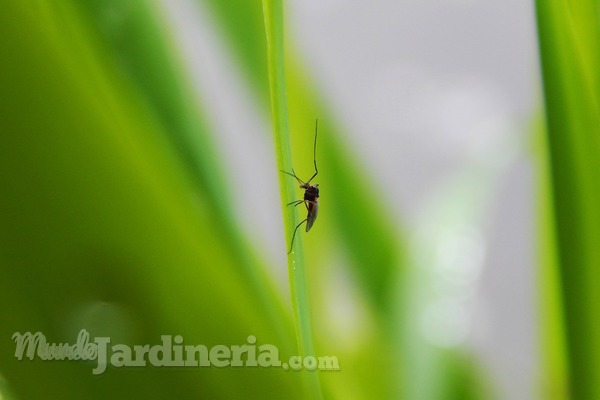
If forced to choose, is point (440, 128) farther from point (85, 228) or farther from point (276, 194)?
point (85, 228)

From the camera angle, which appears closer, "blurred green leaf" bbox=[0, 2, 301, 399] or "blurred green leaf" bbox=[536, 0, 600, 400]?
"blurred green leaf" bbox=[0, 2, 301, 399]

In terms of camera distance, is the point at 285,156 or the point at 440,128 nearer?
the point at 285,156

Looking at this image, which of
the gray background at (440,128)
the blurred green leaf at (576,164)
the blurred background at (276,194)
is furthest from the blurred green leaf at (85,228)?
the blurred green leaf at (576,164)

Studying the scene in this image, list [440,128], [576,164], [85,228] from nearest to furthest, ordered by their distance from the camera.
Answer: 1. [85,228]
2. [576,164]
3. [440,128]

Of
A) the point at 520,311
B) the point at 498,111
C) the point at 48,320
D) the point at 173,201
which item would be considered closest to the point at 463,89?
the point at 498,111

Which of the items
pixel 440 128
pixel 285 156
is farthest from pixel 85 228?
pixel 440 128

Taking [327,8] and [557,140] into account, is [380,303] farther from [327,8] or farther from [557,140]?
[327,8]

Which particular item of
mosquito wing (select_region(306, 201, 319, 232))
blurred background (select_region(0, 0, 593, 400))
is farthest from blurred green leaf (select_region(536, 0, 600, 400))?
mosquito wing (select_region(306, 201, 319, 232))

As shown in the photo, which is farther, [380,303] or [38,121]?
[380,303]

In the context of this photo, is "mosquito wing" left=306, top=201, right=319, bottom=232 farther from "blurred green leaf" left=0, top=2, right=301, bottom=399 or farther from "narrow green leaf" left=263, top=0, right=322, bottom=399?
"blurred green leaf" left=0, top=2, right=301, bottom=399
